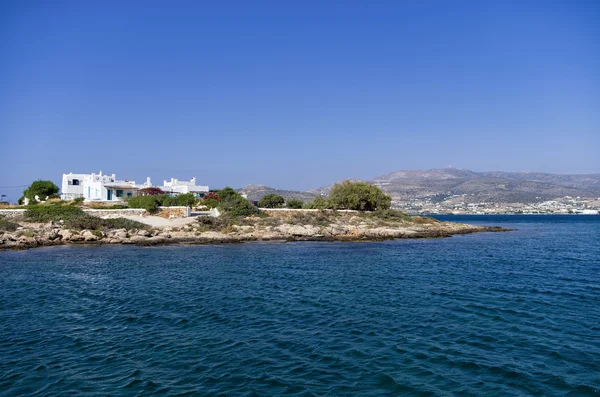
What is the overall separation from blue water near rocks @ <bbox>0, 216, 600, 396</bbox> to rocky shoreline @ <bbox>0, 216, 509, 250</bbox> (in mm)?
12427

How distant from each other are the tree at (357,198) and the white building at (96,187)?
3120cm

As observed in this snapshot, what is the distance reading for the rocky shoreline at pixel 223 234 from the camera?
36656mm

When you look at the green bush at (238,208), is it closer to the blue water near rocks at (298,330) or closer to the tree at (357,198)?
the tree at (357,198)

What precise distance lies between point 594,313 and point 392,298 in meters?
6.91

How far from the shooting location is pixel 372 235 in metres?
44.8

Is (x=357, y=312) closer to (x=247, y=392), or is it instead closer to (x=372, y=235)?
(x=247, y=392)

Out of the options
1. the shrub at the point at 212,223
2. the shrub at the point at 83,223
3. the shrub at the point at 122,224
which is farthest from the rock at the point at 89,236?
the shrub at the point at 212,223

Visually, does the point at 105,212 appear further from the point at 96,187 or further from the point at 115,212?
the point at 96,187

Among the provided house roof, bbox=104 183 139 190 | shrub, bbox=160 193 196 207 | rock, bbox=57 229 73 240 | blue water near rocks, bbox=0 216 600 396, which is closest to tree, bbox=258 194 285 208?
shrub, bbox=160 193 196 207

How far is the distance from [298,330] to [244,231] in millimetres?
31244

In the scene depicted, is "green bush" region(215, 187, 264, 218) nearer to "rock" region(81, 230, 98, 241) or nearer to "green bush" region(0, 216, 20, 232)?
"rock" region(81, 230, 98, 241)

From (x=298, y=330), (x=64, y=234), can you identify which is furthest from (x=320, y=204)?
(x=298, y=330)

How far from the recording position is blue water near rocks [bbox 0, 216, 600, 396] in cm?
940

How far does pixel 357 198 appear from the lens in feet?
204
